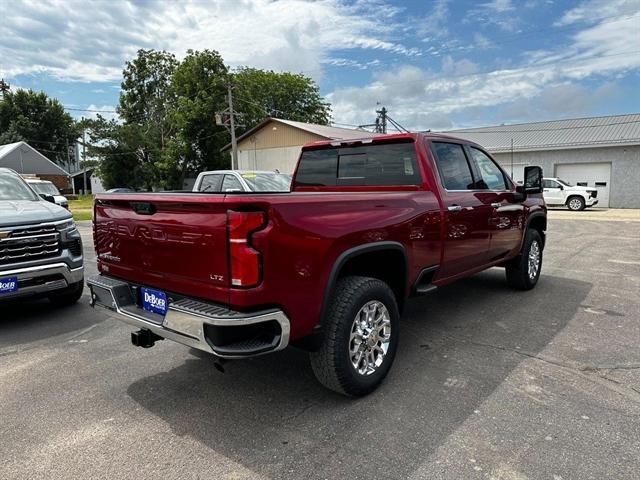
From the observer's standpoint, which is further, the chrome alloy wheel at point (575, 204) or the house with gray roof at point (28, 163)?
the house with gray roof at point (28, 163)

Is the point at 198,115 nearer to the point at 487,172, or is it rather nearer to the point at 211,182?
the point at 211,182

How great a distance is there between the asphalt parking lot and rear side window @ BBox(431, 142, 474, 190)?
58.0 inches

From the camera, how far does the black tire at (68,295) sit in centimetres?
537

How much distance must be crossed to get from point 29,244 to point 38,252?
124mm

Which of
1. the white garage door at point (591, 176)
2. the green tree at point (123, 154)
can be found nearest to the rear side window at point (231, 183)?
the white garage door at point (591, 176)

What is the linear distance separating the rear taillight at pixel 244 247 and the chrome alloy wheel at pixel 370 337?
0.93 metres

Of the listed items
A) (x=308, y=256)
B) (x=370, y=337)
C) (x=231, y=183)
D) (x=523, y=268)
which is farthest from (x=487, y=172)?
(x=231, y=183)

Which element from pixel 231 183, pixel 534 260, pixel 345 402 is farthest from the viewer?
pixel 231 183

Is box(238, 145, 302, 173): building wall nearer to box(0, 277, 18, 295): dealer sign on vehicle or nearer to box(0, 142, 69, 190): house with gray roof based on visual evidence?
box(0, 277, 18, 295): dealer sign on vehicle

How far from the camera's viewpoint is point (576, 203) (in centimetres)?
2203

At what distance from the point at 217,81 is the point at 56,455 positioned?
36.0 m

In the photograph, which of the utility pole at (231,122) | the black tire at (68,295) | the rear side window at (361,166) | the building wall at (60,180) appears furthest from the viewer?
the building wall at (60,180)

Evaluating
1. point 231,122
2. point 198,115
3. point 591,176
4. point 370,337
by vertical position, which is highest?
point 198,115

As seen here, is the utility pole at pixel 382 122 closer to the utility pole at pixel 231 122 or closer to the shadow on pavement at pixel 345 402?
the utility pole at pixel 231 122
